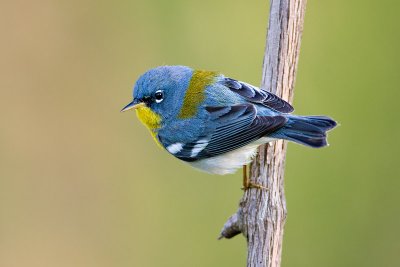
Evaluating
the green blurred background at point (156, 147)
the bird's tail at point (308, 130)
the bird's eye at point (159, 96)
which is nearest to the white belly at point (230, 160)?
the bird's tail at point (308, 130)

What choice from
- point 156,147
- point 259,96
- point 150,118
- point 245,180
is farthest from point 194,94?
point 156,147

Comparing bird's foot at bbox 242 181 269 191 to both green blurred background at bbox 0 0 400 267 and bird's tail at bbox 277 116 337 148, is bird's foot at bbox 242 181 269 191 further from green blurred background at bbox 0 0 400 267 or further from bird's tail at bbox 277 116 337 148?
green blurred background at bbox 0 0 400 267

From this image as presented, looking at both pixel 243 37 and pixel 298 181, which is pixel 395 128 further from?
pixel 243 37

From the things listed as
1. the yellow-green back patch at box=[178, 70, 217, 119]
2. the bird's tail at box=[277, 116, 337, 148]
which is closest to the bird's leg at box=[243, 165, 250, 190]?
the bird's tail at box=[277, 116, 337, 148]

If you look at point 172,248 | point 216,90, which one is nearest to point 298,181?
point 172,248

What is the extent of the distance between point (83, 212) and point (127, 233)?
0.43 meters

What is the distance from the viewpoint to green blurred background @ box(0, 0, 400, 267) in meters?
5.41

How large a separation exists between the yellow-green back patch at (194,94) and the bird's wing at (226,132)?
104 millimetres

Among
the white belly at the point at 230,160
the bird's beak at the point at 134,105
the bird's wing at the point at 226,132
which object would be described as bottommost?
the white belly at the point at 230,160

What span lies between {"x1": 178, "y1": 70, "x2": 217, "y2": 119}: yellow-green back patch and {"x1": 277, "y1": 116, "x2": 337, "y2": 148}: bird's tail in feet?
2.21

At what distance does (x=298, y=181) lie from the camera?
5500 millimetres

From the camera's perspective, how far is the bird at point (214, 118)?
383 cm

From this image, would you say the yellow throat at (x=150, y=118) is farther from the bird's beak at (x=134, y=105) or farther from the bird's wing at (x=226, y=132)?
the bird's wing at (x=226, y=132)

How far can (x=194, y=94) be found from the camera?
429cm
